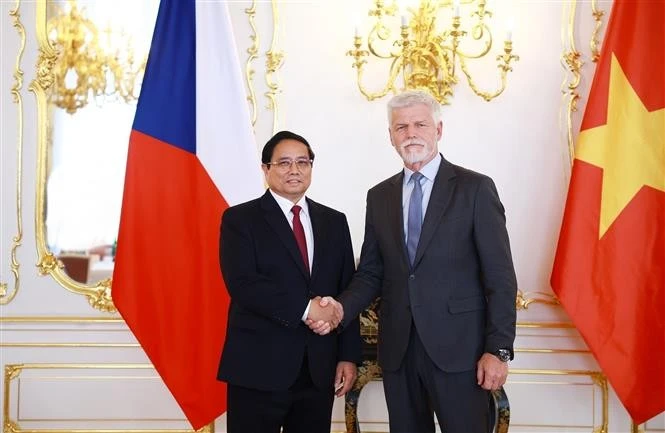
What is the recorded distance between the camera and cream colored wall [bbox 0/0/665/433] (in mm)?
3254

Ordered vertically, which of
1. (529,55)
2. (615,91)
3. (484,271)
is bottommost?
(484,271)

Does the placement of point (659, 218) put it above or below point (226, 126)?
below

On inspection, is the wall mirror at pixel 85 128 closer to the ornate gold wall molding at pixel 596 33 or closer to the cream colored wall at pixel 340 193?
the cream colored wall at pixel 340 193

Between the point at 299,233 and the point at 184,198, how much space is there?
884mm

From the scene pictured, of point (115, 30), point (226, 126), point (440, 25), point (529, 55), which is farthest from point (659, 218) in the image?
point (115, 30)

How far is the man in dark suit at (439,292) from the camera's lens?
2148 mm

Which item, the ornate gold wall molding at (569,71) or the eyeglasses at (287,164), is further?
the ornate gold wall molding at (569,71)

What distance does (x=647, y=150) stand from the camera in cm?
284

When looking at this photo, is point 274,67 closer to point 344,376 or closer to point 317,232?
point 317,232

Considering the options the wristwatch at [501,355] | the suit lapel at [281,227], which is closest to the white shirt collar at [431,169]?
the suit lapel at [281,227]

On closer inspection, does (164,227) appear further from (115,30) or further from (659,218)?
(659,218)

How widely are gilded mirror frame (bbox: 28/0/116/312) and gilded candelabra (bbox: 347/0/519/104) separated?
4.70 ft

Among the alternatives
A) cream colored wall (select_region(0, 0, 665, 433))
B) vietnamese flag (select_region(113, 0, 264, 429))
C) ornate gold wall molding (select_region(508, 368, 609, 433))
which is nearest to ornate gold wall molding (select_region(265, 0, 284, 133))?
cream colored wall (select_region(0, 0, 665, 433))

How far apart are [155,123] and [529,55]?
1.70 metres
